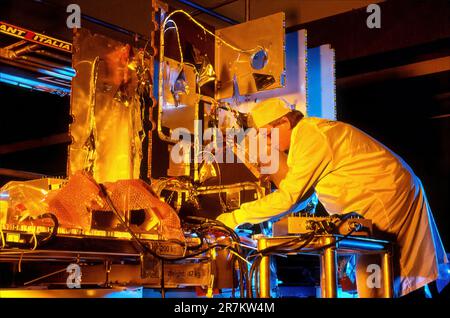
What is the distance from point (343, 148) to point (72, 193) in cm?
120

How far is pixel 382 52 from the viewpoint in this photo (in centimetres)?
458

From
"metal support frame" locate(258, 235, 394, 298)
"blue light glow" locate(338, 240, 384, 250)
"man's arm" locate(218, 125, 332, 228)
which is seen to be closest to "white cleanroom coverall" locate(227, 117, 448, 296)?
"man's arm" locate(218, 125, 332, 228)

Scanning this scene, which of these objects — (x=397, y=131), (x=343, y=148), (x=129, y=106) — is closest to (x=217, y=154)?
(x=129, y=106)

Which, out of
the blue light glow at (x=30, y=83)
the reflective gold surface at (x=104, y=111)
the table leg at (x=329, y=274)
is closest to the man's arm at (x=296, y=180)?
the table leg at (x=329, y=274)

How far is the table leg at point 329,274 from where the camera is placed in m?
2.00

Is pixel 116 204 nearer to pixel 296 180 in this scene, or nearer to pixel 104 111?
pixel 296 180

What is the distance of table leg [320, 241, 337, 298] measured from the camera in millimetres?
2002

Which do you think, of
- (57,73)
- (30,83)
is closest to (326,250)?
(57,73)

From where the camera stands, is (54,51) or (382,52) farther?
(382,52)

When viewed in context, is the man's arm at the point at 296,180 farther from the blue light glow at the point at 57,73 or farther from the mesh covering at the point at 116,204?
the blue light glow at the point at 57,73

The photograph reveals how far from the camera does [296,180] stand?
2650mm

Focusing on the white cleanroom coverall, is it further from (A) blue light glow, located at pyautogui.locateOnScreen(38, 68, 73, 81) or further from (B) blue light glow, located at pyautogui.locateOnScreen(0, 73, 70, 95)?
(B) blue light glow, located at pyautogui.locateOnScreen(0, 73, 70, 95)

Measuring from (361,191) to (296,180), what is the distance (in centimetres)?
Answer: 29
